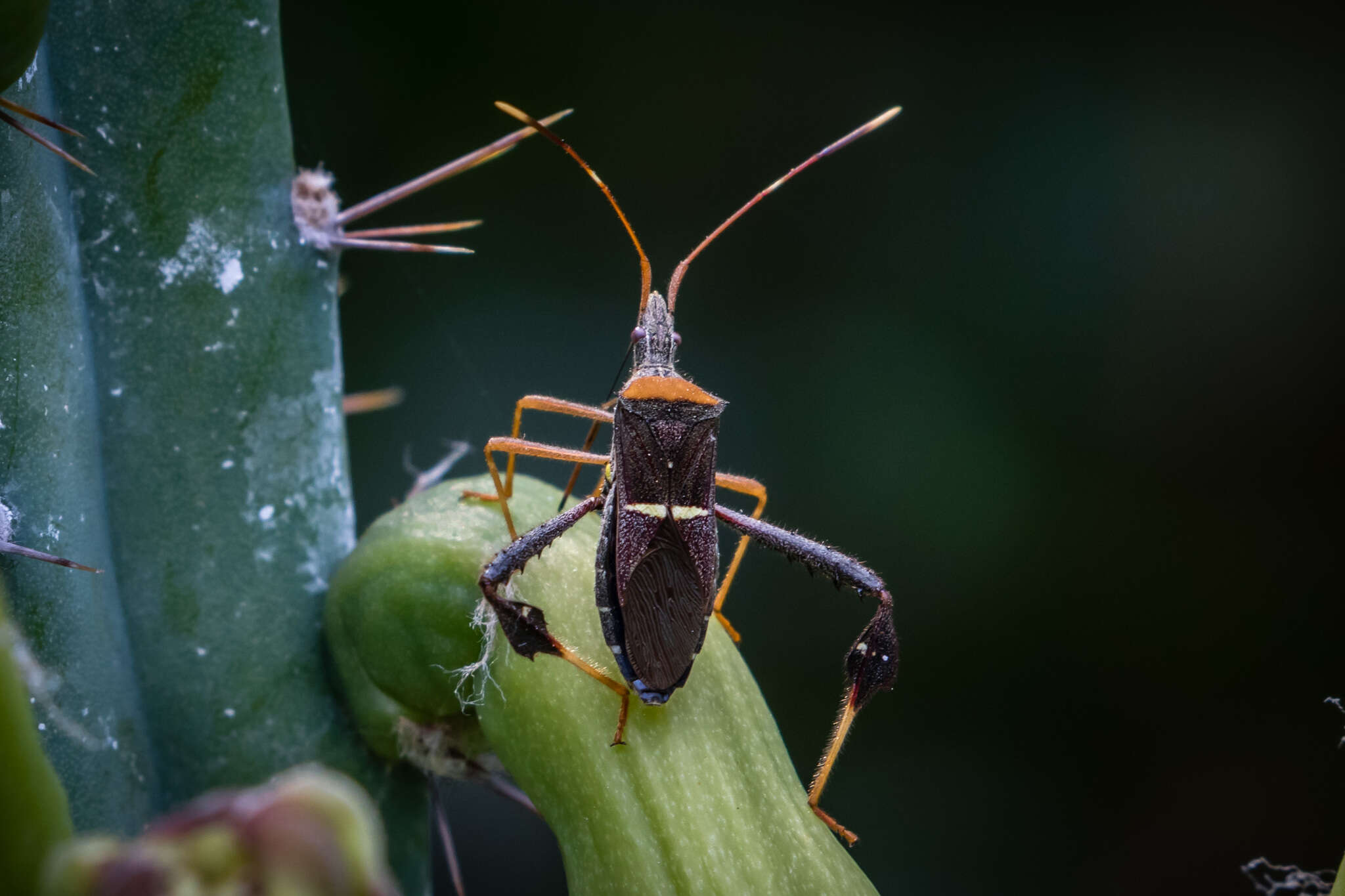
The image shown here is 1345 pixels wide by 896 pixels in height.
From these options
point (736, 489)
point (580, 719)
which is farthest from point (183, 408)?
point (736, 489)

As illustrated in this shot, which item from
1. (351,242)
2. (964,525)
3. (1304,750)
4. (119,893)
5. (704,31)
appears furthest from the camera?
(704,31)

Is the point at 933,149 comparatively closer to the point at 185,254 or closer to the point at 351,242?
the point at 351,242

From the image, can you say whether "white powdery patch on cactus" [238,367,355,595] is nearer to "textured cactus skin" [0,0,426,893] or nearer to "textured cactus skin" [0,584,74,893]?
"textured cactus skin" [0,0,426,893]

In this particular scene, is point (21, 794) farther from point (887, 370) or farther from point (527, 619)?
point (887, 370)

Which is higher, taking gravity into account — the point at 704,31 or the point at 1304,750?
the point at 704,31

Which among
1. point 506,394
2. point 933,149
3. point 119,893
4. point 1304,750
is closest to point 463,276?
point 506,394

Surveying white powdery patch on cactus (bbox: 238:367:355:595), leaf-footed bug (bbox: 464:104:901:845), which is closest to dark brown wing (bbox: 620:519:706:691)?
leaf-footed bug (bbox: 464:104:901:845)

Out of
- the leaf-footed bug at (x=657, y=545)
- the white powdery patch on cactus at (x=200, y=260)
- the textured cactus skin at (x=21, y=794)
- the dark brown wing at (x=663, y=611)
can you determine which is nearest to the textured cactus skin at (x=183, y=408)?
the white powdery patch on cactus at (x=200, y=260)
